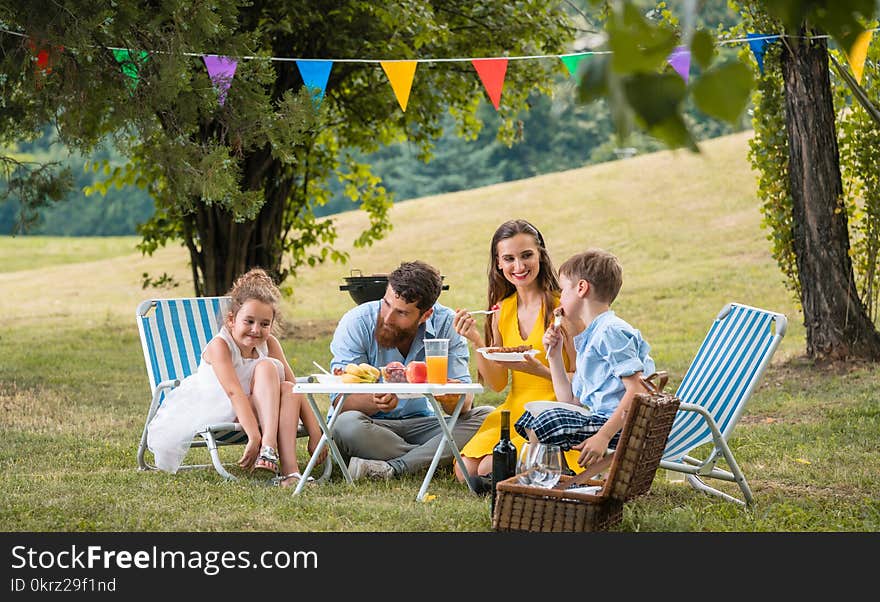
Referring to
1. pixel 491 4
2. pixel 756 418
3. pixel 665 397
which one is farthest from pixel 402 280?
pixel 491 4

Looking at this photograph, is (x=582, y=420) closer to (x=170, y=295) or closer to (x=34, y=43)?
(x=34, y=43)

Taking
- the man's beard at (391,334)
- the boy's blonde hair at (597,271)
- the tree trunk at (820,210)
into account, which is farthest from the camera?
the tree trunk at (820,210)

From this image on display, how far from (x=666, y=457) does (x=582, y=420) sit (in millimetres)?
451

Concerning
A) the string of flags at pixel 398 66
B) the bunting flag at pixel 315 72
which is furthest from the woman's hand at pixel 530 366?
the bunting flag at pixel 315 72

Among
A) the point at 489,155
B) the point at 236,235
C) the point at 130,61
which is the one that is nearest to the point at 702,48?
the point at 130,61

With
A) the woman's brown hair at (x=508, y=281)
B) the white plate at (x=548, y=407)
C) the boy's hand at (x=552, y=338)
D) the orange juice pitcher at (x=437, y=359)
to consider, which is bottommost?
the white plate at (x=548, y=407)

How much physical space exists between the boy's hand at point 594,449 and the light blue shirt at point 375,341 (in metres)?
0.99

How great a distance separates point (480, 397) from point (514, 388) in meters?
3.00

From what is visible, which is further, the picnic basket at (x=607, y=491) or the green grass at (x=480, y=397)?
the green grass at (x=480, y=397)

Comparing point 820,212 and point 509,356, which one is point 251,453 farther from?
point 820,212

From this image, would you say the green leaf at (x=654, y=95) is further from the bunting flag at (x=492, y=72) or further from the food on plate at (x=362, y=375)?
the bunting flag at (x=492, y=72)

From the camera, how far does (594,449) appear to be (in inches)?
144

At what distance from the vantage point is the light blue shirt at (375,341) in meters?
4.61

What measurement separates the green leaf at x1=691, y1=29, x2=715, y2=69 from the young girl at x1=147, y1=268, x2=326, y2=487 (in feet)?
10.9
